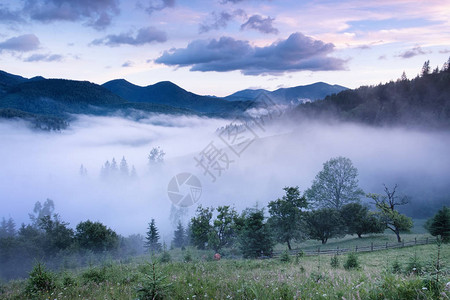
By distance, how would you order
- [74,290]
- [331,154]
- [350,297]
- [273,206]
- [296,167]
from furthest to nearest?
[331,154] < [296,167] < [273,206] < [74,290] < [350,297]

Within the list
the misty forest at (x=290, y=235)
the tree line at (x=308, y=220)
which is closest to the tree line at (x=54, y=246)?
the misty forest at (x=290, y=235)

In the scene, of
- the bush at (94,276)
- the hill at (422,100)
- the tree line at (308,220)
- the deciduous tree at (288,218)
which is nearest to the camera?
the bush at (94,276)

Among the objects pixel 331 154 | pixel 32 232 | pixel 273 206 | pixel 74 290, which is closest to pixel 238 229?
pixel 273 206

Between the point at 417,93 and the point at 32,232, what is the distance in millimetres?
221807

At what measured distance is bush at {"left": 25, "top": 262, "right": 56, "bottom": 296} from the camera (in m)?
8.48

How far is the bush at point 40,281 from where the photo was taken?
8.48 meters

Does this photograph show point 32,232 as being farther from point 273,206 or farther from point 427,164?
point 427,164

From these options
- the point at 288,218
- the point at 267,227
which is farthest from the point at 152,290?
the point at 288,218

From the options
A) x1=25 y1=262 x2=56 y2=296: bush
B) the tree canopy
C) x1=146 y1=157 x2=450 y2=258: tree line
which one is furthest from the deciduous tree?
x1=25 y1=262 x2=56 y2=296: bush

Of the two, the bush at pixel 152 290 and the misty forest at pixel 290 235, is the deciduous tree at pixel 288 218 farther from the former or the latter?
the bush at pixel 152 290

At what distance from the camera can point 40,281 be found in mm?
8742

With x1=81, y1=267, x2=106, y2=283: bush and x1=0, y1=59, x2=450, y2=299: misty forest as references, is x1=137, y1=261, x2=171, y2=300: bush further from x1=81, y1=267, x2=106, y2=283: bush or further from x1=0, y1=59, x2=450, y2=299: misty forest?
x1=81, y1=267, x2=106, y2=283: bush

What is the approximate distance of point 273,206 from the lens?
152ft

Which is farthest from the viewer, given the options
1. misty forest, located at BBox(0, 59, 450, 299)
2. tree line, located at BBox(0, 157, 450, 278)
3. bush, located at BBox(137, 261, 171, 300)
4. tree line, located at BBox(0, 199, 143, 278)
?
tree line, located at BBox(0, 199, 143, 278)
